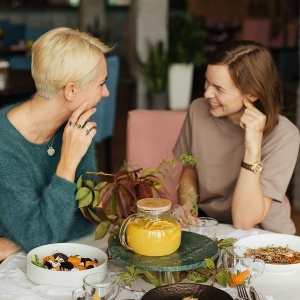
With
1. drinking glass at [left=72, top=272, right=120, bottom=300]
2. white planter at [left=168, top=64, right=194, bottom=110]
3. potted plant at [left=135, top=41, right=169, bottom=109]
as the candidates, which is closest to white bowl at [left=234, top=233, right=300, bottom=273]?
drinking glass at [left=72, top=272, right=120, bottom=300]

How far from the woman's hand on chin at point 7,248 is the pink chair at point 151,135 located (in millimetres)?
811

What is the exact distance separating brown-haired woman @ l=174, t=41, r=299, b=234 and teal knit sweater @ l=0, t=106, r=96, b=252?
370mm

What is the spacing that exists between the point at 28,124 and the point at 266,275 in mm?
783

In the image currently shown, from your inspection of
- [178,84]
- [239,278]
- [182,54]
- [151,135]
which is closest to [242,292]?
[239,278]

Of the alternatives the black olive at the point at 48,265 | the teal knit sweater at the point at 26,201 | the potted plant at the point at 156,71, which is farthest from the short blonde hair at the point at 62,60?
the potted plant at the point at 156,71

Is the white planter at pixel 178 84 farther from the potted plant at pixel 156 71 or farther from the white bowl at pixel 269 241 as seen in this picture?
the white bowl at pixel 269 241

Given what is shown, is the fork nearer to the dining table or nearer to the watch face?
the dining table

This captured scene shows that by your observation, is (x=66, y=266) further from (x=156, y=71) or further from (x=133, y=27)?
(x=133, y=27)

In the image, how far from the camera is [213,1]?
12.4 metres

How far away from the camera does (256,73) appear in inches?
88.0

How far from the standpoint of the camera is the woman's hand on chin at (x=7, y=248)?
1844 mm

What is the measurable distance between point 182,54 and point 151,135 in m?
5.37

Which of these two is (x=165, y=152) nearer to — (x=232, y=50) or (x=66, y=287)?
(x=232, y=50)

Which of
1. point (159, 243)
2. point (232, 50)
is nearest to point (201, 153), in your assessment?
point (232, 50)
